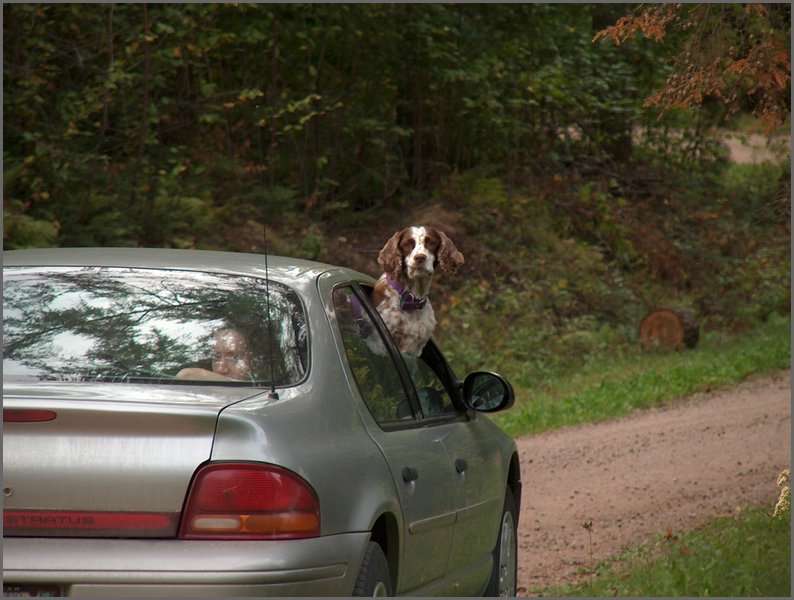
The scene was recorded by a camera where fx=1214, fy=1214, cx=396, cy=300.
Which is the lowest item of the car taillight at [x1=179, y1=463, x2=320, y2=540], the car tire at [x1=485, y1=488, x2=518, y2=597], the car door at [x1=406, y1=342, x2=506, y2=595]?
the car tire at [x1=485, y1=488, x2=518, y2=597]

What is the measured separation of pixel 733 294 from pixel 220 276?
2021 centimetres

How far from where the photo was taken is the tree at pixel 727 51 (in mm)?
6754

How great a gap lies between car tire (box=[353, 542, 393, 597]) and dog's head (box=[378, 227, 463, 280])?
2622 mm

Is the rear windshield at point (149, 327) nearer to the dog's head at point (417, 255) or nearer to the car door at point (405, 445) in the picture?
the car door at point (405, 445)

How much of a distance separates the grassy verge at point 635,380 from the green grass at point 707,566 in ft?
18.0

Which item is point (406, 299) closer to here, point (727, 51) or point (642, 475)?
point (727, 51)

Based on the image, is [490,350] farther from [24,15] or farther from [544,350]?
[24,15]

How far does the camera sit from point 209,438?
3.69 meters

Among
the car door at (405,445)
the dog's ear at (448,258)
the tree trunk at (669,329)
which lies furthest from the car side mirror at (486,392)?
the tree trunk at (669,329)

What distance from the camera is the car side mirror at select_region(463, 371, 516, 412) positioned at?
5.88 m

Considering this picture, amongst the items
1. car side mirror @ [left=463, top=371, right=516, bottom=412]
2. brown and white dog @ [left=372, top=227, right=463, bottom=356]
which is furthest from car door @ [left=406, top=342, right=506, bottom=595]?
brown and white dog @ [left=372, top=227, right=463, bottom=356]

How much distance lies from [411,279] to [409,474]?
232 cm

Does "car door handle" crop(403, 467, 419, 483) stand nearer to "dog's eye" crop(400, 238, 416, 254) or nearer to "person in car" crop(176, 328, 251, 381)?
"person in car" crop(176, 328, 251, 381)

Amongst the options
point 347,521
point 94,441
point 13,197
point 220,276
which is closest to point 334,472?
point 347,521
